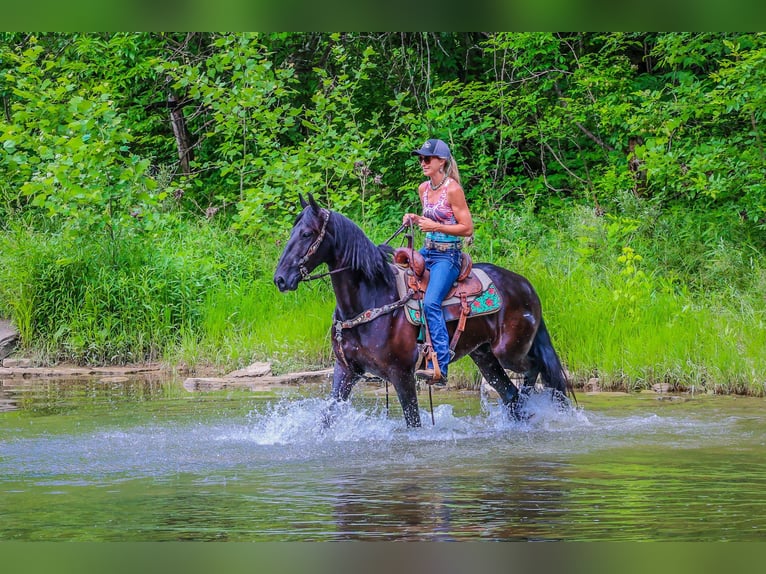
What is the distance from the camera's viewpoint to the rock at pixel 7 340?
12992mm

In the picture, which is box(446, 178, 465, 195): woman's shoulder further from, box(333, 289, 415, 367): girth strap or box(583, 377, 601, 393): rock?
box(583, 377, 601, 393): rock

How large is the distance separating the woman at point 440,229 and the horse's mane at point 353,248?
1.25ft

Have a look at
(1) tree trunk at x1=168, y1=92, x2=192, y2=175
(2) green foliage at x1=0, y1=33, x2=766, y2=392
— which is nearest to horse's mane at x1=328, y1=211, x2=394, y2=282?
(2) green foliage at x1=0, y1=33, x2=766, y2=392

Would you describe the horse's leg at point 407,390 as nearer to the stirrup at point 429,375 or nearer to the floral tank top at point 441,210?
the stirrup at point 429,375

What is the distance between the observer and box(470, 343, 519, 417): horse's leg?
866 centimetres

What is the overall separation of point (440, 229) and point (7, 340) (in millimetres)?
7763

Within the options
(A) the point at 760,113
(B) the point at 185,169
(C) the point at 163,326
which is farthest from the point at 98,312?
(A) the point at 760,113

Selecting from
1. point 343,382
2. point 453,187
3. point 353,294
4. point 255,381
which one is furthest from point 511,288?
point 255,381

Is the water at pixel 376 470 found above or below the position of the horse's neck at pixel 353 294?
below

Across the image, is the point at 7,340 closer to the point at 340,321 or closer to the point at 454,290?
the point at 340,321

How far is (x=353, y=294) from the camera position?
→ 776 cm

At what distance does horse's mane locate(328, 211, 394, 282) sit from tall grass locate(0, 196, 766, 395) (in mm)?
3821

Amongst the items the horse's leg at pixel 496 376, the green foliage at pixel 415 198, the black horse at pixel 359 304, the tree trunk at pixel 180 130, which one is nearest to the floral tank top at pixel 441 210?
the black horse at pixel 359 304

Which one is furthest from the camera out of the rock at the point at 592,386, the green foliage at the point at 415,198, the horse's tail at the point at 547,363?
the green foliage at the point at 415,198
